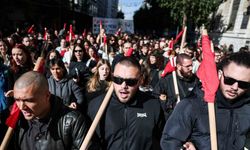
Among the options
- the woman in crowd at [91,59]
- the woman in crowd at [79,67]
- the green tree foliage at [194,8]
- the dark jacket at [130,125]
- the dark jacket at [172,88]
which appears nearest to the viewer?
the dark jacket at [130,125]

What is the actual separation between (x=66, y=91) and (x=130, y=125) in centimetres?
171

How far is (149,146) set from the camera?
2.87 m

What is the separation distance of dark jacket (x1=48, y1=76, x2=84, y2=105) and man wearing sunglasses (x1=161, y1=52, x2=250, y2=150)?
2068mm

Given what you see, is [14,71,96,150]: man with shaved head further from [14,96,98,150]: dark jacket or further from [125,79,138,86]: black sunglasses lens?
[125,79,138,86]: black sunglasses lens

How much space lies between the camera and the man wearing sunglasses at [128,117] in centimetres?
280

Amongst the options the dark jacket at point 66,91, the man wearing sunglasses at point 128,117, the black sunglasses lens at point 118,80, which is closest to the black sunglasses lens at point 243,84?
the man wearing sunglasses at point 128,117

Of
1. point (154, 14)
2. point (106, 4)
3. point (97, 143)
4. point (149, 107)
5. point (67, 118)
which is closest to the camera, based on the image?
point (67, 118)

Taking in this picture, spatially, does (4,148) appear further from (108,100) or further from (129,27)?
(129,27)

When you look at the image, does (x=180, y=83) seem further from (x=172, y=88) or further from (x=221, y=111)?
(x=221, y=111)

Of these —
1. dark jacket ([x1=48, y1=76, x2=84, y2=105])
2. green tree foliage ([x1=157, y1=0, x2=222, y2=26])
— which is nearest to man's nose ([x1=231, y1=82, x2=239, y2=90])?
dark jacket ([x1=48, y1=76, x2=84, y2=105])

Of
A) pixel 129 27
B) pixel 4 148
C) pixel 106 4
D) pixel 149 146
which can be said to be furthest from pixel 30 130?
pixel 106 4

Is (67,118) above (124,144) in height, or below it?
above

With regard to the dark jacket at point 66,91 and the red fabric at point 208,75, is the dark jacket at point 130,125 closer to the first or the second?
the red fabric at point 208,75

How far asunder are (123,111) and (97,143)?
35cm
